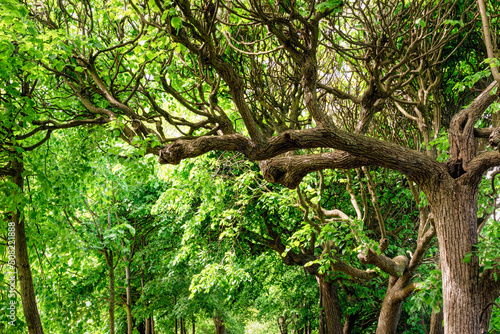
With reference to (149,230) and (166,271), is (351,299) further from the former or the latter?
(149,230)

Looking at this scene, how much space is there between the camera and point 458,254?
4422mm

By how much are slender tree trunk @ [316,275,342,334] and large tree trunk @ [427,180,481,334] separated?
18.8 feet

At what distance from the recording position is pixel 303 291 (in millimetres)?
11656

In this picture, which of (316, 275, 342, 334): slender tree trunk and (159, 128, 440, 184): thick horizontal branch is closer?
Answer: (159, 128, 440, 184): thick horizontal branch

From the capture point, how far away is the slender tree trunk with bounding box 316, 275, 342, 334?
10.0 metres

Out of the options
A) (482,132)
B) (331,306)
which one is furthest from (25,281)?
(331,306)

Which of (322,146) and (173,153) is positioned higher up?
(322,146)

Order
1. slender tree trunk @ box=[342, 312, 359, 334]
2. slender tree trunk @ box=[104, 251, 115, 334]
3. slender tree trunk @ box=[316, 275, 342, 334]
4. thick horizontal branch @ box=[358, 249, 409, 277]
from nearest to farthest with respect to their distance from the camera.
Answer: thick horizontal branch @ box=[358, 249, 409, 277] < slender tree trunk @ box=[104, 251, 115, 334] < slender tree trunk @ box=[316, 275, 342, 334] < slender tree trunk @ box=[342, 312, 359, 334]

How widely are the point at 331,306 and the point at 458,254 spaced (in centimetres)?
629

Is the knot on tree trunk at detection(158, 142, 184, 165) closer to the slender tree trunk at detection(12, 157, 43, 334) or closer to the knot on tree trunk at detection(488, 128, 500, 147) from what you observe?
the slender tree trunk at detection(12, 157, 43, 334)

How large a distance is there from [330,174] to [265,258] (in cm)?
286

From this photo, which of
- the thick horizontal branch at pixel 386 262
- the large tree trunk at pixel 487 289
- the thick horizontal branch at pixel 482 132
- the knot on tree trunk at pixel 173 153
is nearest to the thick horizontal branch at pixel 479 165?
the thick horizontal branch at pixel 482 132

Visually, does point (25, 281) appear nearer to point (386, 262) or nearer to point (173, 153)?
point (173, 153)

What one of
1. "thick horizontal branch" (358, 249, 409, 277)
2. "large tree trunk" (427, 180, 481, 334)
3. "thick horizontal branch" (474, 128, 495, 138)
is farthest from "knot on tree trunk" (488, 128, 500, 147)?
"thick horizontal branch" (358, 249, 409, 277)
